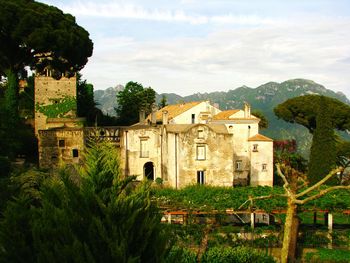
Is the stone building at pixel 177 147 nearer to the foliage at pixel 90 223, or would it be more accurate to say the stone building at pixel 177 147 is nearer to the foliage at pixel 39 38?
the foliage at pixel 39 38

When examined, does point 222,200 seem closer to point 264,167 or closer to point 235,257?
point 235,257

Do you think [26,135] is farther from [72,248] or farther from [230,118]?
[72,248]

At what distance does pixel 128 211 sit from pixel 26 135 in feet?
94.3

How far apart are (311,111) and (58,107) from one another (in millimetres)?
26997

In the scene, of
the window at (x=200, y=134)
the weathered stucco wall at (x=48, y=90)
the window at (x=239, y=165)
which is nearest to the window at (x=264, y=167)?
the window at (x=239, y=165)

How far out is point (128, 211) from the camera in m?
9.12

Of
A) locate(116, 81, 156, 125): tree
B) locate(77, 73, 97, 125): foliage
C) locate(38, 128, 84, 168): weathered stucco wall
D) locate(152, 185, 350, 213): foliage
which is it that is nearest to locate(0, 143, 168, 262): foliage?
locate(152, 185, 350, 213): foliage

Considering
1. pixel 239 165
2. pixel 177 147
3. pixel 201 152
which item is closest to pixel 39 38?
pixel 177 147

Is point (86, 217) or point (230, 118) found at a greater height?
point (230, 118)

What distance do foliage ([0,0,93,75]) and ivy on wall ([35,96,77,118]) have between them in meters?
2.84

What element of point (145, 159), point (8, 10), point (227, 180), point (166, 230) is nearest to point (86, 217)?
point (166, 230)

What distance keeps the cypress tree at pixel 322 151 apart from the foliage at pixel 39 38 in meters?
21.4

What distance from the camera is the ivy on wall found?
118 feet

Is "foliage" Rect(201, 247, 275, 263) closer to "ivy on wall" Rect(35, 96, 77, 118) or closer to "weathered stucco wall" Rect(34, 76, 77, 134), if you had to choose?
"ivy on wall" Rect(35, 96, 77, 118)
